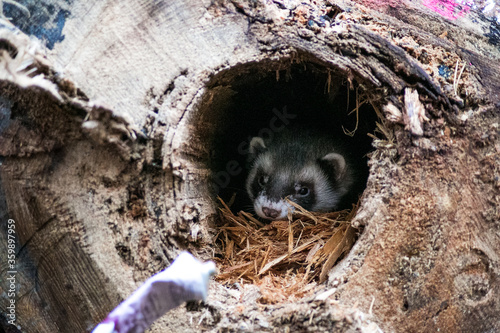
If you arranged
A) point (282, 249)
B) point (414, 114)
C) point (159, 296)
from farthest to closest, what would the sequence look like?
point (282, 249)
point (414, 114)
point (159, 296)

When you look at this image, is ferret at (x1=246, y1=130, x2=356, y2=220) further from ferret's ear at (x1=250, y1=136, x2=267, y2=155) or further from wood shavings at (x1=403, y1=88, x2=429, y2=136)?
wood shavings at (x1=403, y1=88, x2=429, y2=136)

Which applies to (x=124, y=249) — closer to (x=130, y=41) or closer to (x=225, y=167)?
(x=130, y=41)

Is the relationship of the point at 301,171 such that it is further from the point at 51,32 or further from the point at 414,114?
the point at 51,32

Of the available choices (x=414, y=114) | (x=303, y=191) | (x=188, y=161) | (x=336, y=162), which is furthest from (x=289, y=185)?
(x=414, y=114)

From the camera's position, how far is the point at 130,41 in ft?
8.70

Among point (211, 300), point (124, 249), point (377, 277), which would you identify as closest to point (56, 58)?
point (124, 249)

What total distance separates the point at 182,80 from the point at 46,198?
3.53ft

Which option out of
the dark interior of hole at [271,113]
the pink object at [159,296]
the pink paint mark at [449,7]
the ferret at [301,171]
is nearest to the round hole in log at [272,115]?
the dark interior of hole at [271,113]

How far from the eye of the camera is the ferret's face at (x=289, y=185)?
15.2 feet

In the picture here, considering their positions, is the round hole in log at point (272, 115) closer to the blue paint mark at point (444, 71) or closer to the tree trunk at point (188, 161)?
the tree trunk at point (188, 161)

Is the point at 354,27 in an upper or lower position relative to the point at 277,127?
upper

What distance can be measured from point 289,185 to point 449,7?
224 cm

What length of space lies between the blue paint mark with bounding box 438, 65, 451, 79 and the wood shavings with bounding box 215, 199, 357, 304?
4.06 ft

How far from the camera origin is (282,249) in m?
3.79
